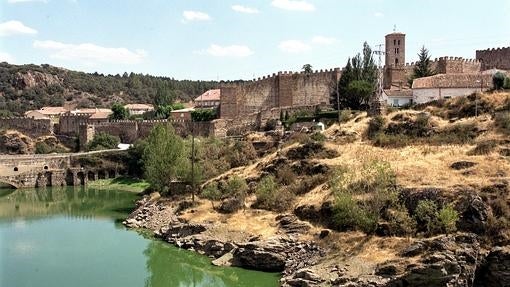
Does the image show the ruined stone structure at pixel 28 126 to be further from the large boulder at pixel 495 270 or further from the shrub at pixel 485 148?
the large boulder at pixel 495 270

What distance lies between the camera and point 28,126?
217 feet

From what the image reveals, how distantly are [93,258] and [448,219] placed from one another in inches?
620

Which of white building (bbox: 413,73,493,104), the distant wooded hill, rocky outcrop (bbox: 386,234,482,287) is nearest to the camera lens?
rocky outcrop (bbox: 386,234,482,287)

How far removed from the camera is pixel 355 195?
2689 cm

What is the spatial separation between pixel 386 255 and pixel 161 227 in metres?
14.0

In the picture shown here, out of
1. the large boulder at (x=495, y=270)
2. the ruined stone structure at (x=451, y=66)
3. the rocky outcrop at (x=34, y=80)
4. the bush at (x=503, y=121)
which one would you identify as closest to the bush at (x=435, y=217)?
the large boulder at (x=495, y=270)

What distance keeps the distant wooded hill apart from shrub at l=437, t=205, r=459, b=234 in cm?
7584

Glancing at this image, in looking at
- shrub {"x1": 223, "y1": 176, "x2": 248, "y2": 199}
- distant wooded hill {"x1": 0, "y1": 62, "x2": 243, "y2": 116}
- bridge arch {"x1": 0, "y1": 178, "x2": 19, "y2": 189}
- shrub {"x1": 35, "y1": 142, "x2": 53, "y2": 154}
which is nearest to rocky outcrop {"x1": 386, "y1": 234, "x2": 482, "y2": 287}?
shrub {"x1": 223, "y1": 176, "x2": 248, "y2": 199}

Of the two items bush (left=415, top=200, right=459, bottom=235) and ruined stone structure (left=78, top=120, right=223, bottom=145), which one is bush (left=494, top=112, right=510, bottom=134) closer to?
bush (left=415, top=200, right=459, bottom=235)

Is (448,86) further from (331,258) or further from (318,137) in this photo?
(331,258)

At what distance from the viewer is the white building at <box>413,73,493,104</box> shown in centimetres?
3922

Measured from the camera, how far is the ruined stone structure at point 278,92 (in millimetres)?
51000

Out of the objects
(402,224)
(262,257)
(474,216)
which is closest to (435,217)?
(402,224)

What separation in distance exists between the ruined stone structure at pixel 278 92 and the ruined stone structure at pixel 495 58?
12.8 metres
